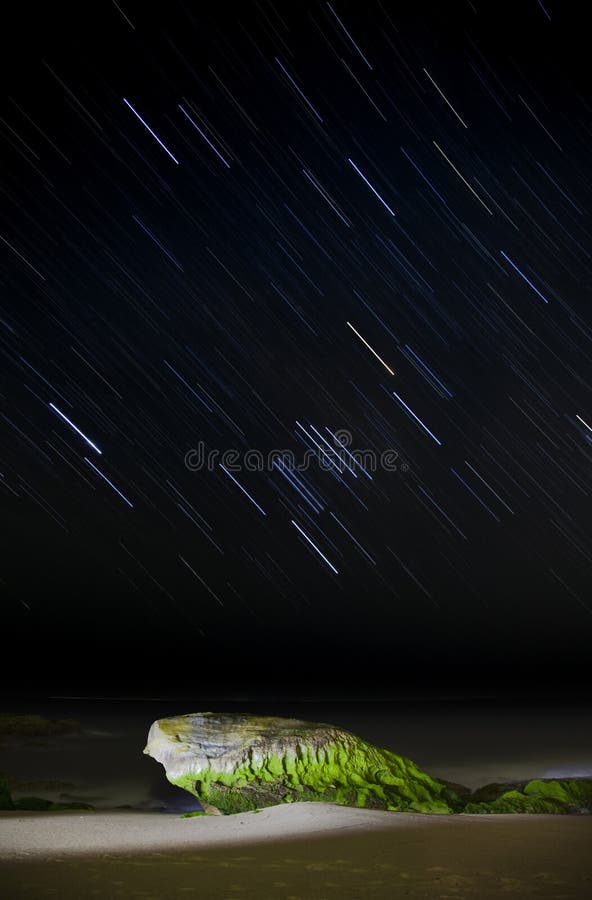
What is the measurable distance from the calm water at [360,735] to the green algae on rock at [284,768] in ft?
3.79

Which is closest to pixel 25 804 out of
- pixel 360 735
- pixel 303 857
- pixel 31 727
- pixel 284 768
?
pixel 284 768

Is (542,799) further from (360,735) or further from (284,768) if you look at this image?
(360,735)

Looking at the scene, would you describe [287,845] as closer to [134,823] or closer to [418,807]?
[134,823]

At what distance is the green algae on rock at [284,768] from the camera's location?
9.92 m

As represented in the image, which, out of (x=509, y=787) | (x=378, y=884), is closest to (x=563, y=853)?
(x=378, y=884)

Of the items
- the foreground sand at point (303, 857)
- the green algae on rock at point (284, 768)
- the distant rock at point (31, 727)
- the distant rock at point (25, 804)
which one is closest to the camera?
the foreground sand at point (303, 857)

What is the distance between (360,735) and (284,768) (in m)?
10.9

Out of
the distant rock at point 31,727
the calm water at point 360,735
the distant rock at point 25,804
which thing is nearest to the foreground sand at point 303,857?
the distant rock at point 25,804

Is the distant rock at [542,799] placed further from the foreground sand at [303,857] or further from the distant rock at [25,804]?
the distant rock at [25,804]

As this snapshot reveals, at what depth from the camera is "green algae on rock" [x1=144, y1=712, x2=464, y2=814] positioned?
9.92 metres

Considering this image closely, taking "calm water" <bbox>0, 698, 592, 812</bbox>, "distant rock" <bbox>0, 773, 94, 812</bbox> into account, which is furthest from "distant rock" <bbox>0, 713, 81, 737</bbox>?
"distant rock" <bbox>0, 773, 94, 812</bbox>

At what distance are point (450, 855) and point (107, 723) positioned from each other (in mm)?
18924

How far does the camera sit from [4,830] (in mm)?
7215

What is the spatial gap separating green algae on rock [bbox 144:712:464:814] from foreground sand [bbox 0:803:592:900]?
1.91 m
